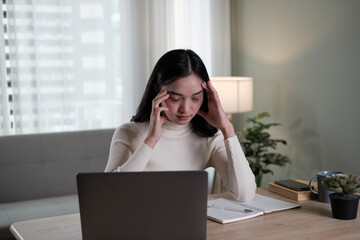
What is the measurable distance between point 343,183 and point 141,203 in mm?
709

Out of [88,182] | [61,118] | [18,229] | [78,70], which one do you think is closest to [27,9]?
[78,70]

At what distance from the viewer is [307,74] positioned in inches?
129

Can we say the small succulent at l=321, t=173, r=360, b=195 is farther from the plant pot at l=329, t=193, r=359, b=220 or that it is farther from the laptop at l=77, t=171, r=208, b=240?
the laptop at l=77, t=171, r=208, b=240

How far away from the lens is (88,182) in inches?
48.4

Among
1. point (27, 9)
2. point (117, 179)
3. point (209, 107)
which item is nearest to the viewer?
point (117, 179)

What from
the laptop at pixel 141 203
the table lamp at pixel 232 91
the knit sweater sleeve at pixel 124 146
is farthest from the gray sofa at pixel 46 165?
the laptop at pixel 141 203

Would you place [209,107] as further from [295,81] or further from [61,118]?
[61,118]

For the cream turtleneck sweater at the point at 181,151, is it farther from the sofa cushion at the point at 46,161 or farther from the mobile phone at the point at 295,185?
the sofa cushion at the point at 46,161

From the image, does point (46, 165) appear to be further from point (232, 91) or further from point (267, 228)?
point (267, 228)

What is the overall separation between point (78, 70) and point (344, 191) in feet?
8.03

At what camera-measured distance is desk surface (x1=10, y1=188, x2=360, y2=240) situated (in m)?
1.41

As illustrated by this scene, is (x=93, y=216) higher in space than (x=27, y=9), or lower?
lower

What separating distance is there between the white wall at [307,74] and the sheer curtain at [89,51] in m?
0.43

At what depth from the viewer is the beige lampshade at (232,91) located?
3.33 m
